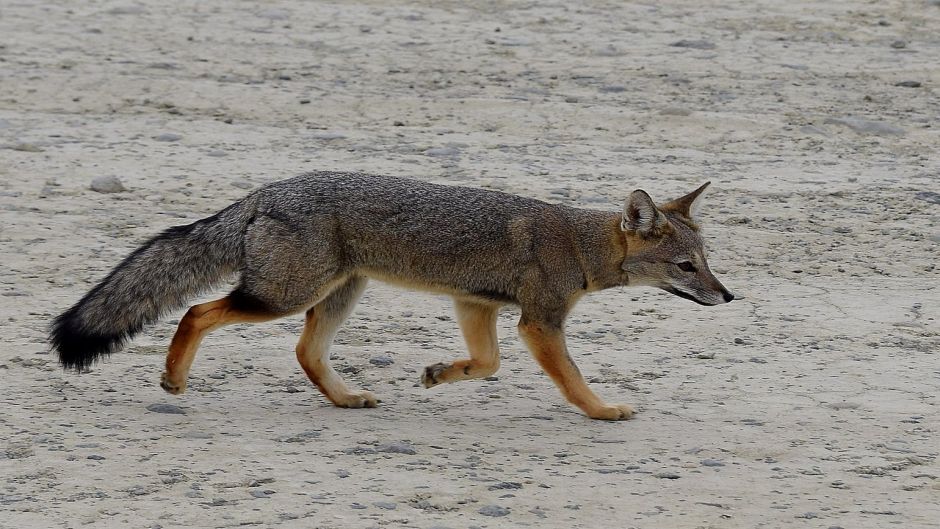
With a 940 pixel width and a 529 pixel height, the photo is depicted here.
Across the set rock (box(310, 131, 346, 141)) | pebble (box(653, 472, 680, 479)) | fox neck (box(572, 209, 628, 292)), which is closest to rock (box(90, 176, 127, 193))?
rock (box(310, 131, 346, 141))

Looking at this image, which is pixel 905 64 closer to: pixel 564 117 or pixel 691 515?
pixel 564 117

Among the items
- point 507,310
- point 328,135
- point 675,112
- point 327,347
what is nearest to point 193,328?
point 327,347

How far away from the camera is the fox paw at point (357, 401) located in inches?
255

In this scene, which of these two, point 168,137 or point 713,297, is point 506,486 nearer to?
point 713,297

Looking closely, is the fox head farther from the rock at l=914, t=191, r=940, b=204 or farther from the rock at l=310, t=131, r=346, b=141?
the rock at l=310, t=131, r=346, b=141

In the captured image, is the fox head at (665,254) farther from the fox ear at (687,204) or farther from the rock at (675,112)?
the rock at (675,112)

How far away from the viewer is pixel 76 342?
6.12 m

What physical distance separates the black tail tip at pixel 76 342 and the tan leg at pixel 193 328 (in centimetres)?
24

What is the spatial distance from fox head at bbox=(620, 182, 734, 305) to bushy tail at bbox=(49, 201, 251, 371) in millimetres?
1646

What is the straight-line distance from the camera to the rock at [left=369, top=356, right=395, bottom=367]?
23.1 feet

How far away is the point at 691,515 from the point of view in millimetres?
5195

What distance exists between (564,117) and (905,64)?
→ 11.7 feet

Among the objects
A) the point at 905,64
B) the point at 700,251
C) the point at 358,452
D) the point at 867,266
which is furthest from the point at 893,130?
the point at 358,452

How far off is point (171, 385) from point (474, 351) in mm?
1292
